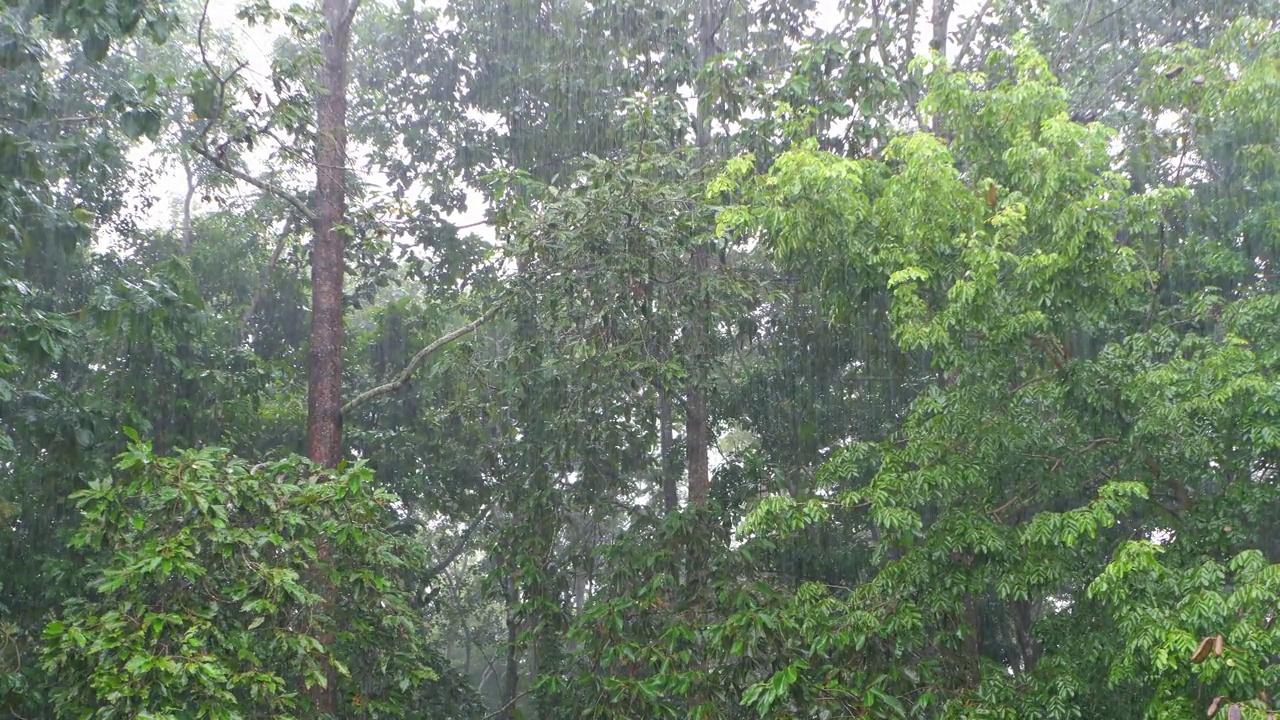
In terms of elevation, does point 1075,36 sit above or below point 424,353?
above

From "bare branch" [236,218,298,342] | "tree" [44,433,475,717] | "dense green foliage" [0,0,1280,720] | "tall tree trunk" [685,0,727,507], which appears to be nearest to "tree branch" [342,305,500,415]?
"dense green foliage" [0,0,1280,720]

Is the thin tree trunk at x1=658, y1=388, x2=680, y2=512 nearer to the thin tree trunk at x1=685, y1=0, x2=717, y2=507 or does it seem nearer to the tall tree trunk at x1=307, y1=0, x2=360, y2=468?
the thin tree trunk at x1=685, y1=0, x2=717, y2=507

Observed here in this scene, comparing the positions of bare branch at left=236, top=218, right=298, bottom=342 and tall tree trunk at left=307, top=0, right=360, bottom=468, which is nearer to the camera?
tall tree trunk at left=307, top=0, right=360, bottom=468

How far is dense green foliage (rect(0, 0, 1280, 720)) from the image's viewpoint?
19.4 ft

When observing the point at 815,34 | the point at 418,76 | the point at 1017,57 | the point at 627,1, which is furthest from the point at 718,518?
the point at 418,76

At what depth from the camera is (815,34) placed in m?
11.2

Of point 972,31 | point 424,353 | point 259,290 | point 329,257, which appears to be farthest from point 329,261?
point 972,31

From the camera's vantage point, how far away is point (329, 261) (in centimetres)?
930

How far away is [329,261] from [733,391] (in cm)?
345

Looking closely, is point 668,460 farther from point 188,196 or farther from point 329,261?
point 188,196

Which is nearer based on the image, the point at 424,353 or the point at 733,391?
the point at 424,353

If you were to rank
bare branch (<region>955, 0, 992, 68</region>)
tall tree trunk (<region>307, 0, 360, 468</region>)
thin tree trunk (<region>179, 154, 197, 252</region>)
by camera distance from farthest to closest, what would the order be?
thin tree trunk (<region>179, 154, 197, 252</region>) → bare branch (<region>955, 0, 992, 68</region>) → tall tree trunk (<region>307, 0, 360, 468</region>)

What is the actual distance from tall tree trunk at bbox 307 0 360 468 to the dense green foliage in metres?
0.19

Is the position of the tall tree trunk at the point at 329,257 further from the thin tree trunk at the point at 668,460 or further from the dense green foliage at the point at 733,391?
the thin tree trunk at the point at 668,460
